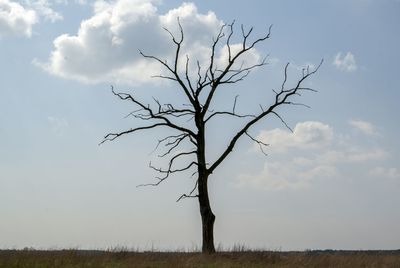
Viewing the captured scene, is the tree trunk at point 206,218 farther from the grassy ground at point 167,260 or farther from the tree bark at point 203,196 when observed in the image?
the grassy ground at point 167,260

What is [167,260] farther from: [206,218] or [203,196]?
[203,196]

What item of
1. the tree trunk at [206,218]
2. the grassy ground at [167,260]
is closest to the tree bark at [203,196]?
the tree trunk at [206,218]

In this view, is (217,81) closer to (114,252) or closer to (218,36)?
(218,36)

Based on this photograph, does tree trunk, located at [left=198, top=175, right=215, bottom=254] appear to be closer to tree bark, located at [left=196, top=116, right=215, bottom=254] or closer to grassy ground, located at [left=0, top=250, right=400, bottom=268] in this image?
tree bark, located at [left=196, top=116, right=215, bottom=254]

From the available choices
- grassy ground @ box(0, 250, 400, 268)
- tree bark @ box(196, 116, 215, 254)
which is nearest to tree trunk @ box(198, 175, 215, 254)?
tree bark @ box(196, 116, 215, 254)

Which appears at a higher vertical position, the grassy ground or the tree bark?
the tree bark

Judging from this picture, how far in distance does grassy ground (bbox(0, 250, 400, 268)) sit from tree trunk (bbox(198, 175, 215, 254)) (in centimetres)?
154

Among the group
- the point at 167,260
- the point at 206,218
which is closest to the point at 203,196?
the point at 206,218

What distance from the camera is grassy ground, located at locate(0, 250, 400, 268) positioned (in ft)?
51.4

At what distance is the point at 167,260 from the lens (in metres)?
17.3

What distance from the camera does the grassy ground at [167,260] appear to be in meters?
15.7

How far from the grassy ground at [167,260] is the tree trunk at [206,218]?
1.54 metres

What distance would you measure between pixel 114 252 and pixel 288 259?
587 cm

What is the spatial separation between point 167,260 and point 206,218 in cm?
524
